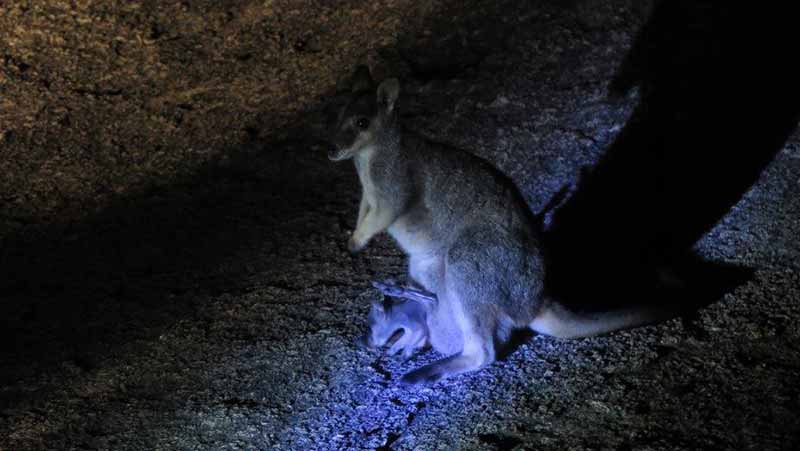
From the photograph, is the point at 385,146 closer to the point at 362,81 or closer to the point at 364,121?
the point at 364,121

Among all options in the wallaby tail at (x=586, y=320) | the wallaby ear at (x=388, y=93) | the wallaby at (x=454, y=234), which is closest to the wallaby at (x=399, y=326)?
the wallaby at (x=454, y=234)

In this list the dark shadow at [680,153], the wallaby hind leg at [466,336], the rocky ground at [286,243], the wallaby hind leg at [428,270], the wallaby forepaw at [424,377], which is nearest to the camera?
the rocky ground at [286,243]

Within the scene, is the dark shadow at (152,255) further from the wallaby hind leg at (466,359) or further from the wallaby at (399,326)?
the wallaby hind leg at (466,359)

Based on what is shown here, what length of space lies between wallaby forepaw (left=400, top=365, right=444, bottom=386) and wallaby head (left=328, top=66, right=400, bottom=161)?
3.80ft

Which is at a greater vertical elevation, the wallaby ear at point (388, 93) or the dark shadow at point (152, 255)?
the wallaby ear at point (388, 93)

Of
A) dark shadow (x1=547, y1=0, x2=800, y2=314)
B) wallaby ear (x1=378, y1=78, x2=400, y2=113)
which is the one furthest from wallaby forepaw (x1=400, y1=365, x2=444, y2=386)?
wallaby ear (x1=378, y1=78, x2=400, y2=113)

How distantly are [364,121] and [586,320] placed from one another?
1501mm

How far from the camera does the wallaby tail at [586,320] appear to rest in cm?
450

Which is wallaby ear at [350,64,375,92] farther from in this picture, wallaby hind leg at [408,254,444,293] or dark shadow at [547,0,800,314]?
dark shadow at [547,0,800,314]

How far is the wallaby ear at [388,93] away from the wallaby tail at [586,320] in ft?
4.33

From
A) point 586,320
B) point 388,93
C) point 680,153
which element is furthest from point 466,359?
point 680,153

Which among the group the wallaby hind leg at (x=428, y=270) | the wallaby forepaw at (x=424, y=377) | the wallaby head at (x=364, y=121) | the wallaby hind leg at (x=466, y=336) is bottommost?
the wallaby forepaw at (x=424, y=377)

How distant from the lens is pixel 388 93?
188 inches

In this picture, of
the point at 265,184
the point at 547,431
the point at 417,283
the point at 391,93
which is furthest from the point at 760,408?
the point at 265,184
